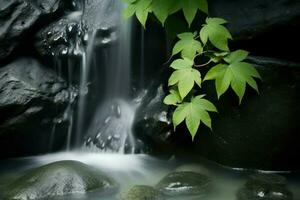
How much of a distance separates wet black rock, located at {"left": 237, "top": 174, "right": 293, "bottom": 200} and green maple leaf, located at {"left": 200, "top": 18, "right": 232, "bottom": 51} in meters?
1.09

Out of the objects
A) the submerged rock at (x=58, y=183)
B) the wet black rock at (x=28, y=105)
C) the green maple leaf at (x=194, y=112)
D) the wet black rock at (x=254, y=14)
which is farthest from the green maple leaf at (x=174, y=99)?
the wet black rock at (x=28, y=105)

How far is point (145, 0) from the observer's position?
12.5 feet

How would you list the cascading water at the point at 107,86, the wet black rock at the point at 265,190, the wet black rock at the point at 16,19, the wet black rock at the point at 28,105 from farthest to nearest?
the cascading water at the point at 107,86 → the wet black rock at the point at 16,19 → the wet black rock at the point at 28,105 → the wet black rock at the point at 265,190

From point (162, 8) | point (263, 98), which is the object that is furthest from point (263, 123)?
point (162, 8)

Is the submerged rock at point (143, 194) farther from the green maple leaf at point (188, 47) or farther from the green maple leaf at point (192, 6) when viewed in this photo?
the green maple leaf at point (192, 6)

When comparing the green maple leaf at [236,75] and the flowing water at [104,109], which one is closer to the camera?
the green maple leaf at [236,75]

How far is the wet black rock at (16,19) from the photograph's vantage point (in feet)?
14.8

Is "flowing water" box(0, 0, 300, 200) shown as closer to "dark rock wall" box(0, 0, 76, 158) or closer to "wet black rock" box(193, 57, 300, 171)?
"dark rock wall" box(0, 0, 76, 158)

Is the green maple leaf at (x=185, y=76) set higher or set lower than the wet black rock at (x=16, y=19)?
lower

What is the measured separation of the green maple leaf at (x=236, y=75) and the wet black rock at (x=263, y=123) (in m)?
0.22

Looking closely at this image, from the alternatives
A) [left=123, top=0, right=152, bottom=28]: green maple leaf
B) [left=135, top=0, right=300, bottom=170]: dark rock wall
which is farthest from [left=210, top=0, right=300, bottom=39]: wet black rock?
[left=123, top=0, right=152, bottom=28]: green maple leaf

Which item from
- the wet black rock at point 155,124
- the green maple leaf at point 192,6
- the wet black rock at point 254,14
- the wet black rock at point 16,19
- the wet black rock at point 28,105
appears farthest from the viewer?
the wet black rock at point 16,19

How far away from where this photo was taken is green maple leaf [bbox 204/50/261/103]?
3525 millimetres

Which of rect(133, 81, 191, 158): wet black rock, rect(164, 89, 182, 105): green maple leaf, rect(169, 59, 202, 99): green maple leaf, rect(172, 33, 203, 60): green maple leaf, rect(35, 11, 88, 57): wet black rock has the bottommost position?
rect(133, 81, 191, 158): wet black rock
